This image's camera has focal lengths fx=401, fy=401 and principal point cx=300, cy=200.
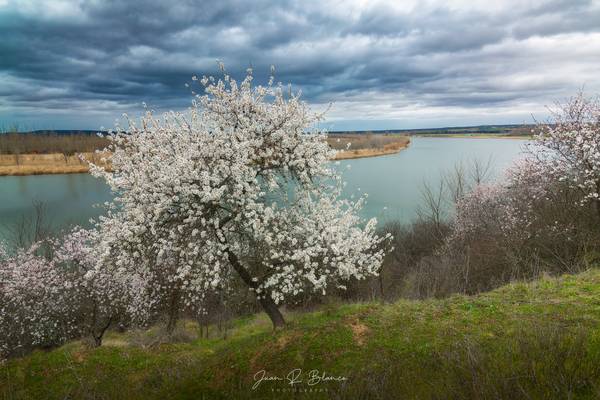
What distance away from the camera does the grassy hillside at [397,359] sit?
5.61 metres

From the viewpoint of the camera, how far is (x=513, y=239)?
23.7 metres

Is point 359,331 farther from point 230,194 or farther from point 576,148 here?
point 576,148

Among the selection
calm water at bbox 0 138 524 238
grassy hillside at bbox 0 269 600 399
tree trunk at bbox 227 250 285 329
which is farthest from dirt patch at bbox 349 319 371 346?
calm water at bbox 0 138 524 238

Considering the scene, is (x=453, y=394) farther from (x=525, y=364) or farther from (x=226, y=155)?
(x=226, y=155)

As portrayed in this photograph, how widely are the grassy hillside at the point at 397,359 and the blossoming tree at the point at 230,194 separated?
6.78ft

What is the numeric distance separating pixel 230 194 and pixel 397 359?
6.03m

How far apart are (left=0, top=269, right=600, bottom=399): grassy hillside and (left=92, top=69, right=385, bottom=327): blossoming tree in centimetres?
207

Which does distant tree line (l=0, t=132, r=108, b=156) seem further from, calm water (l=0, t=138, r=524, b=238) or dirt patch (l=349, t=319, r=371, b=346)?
dirt patch (l=349, t=319, r=371, b=346)

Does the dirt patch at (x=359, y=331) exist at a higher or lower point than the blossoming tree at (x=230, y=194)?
lower

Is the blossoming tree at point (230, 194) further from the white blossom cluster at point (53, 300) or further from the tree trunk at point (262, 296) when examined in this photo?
the white blossom cluster at point (53, 300)

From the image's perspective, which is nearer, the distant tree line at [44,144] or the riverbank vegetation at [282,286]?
the riverbank vegetation at [282,286]

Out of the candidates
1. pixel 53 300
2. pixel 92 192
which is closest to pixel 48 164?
pixel 92 192

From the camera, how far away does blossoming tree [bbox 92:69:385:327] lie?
1064 cm
